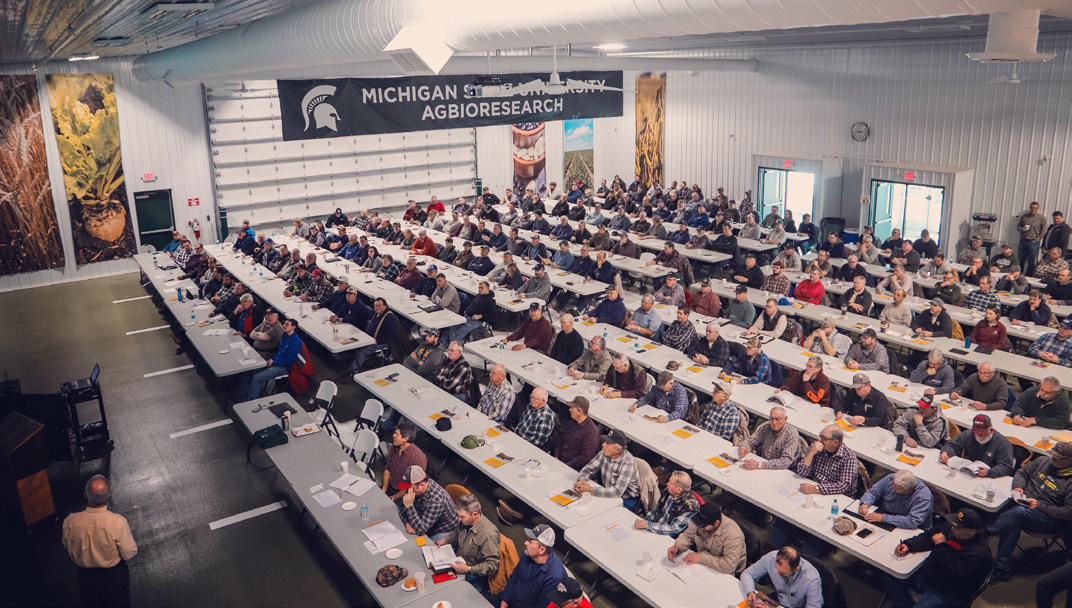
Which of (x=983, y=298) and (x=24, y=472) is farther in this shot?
(x=983, y=298)

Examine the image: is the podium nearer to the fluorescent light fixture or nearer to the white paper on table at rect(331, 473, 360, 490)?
the white paper on table at rect(331, 473, 360, 490)

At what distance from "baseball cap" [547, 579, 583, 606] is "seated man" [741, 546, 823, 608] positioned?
48.3 inches

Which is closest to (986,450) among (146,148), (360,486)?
(360,486)

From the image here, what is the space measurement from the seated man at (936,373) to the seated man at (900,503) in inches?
96.7

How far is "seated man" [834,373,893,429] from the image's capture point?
7.89m

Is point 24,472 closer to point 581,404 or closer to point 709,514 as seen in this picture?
point 581,404

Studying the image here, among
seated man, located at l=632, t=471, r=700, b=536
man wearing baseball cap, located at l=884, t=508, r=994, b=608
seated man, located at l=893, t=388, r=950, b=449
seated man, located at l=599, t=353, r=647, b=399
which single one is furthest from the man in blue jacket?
man wearing baseball cap, located at l=884, t=508, r=994, b=608

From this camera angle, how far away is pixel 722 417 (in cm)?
803

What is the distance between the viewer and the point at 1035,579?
686 centimetres

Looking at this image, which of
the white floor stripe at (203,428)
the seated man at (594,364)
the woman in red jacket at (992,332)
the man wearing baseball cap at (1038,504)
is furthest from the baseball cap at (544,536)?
the woman in red jacket at (992,332)

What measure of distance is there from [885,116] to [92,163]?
62.9ft

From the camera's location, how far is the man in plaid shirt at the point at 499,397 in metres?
8.77

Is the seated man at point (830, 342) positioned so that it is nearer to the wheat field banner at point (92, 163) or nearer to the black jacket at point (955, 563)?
the black jacket at point (955, 563)

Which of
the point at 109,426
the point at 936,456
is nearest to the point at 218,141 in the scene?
the point at 109,426
